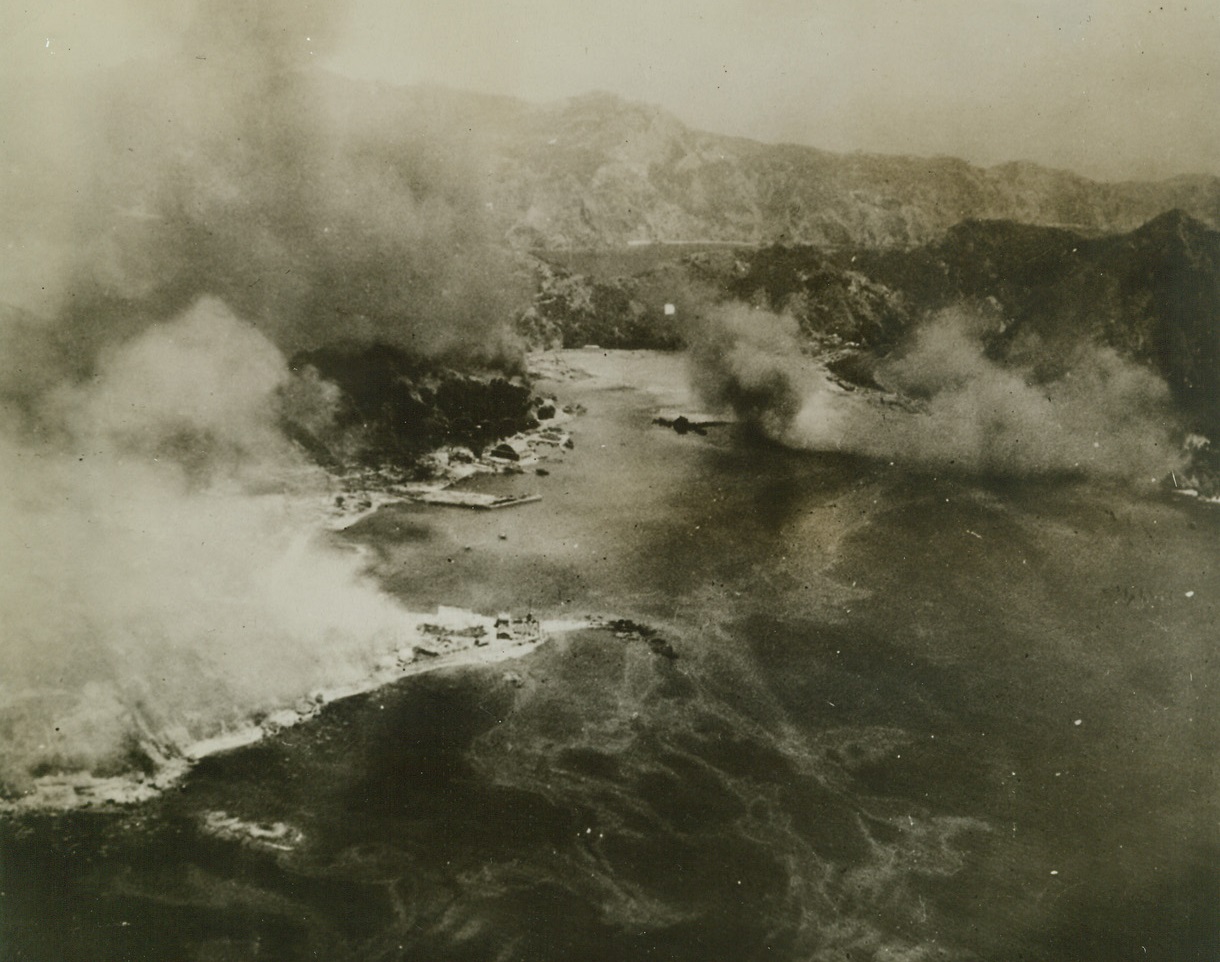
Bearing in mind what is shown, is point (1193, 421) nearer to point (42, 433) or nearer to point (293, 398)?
point (293, 398)

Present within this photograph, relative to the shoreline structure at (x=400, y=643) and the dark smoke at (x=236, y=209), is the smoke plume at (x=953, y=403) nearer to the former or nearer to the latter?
the shoreline structure at (x=400, y=643)

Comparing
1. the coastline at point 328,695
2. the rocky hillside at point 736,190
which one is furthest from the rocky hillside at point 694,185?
the coastline at point 328,695

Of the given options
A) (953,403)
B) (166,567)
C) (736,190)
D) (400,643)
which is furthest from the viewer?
(953,403)

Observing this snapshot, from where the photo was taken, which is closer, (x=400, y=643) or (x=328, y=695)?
(x=328, y=695)

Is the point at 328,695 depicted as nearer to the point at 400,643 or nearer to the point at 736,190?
the point at 400,643

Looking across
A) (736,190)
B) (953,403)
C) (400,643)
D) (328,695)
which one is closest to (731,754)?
(400,643)

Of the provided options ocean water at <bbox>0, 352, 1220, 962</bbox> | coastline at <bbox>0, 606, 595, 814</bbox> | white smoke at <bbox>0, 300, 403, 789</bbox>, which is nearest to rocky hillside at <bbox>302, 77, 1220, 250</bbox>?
ocean water at <bbox>0, 352, 1220, 962</bbox>
